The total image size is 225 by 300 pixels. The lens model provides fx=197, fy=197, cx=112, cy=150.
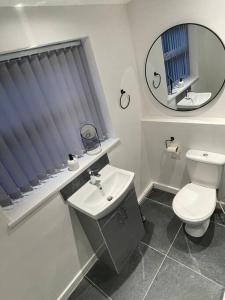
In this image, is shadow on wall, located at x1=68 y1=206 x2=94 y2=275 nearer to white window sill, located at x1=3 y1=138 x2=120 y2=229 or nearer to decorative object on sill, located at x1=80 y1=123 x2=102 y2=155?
white window sill, located at x1=3 y1=138 x2=120 y2=229

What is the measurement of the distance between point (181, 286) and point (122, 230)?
657mm

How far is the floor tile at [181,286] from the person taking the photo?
5.04ft

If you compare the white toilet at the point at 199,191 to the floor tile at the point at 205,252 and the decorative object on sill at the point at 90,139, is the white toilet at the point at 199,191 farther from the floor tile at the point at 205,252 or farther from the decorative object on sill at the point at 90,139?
the decorative object on sill at the point at 90,139

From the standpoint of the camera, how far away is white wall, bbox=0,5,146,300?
4.17 ft

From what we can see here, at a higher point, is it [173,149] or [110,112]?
[110,112]

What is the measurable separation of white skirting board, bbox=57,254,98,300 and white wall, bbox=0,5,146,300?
0.05 m

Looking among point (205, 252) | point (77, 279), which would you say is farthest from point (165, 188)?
point (77, 279)

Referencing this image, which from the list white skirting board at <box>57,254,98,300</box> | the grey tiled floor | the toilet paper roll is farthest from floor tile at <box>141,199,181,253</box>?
the toilet paper roll

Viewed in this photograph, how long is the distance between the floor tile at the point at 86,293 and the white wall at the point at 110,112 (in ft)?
0.46

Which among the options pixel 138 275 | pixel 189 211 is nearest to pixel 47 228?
pixel 138 275

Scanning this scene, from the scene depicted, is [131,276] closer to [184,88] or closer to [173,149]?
[173,149]

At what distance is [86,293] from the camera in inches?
69.2

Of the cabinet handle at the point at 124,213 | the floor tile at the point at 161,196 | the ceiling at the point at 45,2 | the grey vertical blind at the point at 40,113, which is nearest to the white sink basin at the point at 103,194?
the cabinet handle at the point at 124,213

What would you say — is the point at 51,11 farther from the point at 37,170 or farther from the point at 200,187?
the point at 200,187
